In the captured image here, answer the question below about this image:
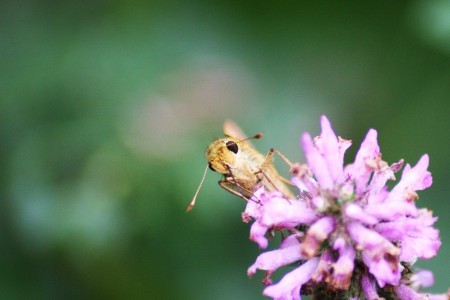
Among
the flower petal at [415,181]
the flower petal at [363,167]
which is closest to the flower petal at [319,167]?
the flower petal at [363,167]

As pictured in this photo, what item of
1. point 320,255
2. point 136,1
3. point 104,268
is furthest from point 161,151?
point 320,255

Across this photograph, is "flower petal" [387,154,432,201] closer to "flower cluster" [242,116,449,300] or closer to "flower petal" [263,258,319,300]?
"flower cluster" [242,116,449,300]

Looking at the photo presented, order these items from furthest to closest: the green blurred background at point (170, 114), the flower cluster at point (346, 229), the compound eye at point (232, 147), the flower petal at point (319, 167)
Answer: the green blurred background at point (170, 114), the compound eye at point (232, 147), the flower petal at point (319, 167), the flower cluster at point (346, 229)

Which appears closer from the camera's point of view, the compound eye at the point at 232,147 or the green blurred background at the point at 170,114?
the compound eye at the point at 232,147

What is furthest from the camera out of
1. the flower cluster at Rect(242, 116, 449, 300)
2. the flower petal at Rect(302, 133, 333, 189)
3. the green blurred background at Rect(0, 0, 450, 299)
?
the green blurred background at Rect(0, 0, 450, 299)

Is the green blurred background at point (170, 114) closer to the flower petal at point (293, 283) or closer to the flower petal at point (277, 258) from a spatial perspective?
the flower petal at point (277, 258)

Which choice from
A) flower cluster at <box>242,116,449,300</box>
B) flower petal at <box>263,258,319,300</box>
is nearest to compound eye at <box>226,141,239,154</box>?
flower cluster at <box>242,116,449,300</box>

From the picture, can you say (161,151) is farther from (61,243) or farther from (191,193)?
(61,243)
